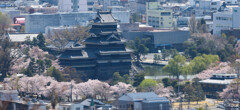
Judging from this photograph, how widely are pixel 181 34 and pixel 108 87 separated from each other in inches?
1306

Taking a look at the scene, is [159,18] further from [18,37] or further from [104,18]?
[104,18]

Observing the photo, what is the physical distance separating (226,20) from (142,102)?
4222 centimetres

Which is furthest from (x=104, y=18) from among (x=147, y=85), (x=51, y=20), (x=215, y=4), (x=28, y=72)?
(x=215, y=4)

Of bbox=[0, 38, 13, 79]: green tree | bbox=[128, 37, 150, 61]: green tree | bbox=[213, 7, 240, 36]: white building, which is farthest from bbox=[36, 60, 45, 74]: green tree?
bbox=[213, 7, 240, 36]: white building

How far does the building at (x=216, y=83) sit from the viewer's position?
1801 inches

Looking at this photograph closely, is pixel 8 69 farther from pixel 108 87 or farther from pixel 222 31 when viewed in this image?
pixel 222 31

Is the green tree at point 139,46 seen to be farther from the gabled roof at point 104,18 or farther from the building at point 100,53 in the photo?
the building at point 100,53

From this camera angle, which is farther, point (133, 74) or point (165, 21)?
point (165, 21)

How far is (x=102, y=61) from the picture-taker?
171 feet

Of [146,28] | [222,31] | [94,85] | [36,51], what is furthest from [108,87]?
[146,28]

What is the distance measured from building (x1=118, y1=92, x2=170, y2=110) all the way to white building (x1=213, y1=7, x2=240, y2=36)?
39911mm

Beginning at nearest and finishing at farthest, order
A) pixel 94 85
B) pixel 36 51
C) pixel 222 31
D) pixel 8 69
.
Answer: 1. pixel 94 85
2. pixel 8 69
3. pixel 36 51
4. pixel 222 31

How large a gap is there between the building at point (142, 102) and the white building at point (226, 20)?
39.9 metres

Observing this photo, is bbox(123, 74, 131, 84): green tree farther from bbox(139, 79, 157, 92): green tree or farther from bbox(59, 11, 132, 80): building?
bbox(59, 11, 132, 80): building
